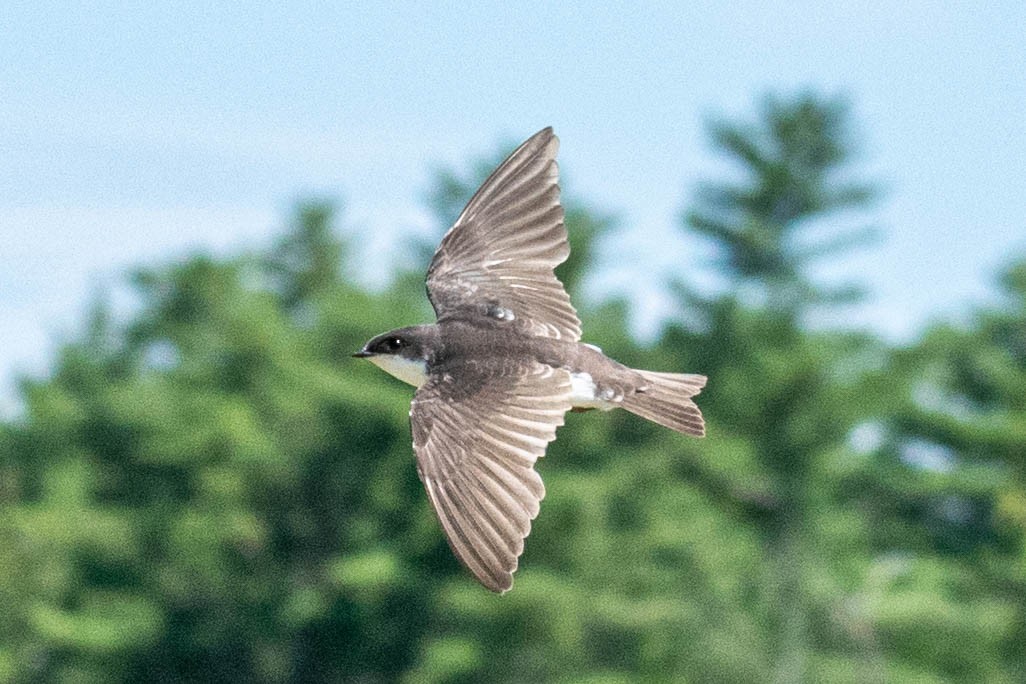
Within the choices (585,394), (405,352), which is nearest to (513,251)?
(405,352)

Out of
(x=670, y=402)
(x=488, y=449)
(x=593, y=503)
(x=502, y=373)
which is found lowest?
(x=488, y=449)

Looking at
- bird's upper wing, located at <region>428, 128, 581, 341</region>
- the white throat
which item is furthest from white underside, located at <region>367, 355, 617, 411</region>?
bird's upper wing, located at <region>428, 128, 581, 341</region>

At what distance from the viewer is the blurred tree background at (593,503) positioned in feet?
109

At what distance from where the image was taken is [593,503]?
106ft

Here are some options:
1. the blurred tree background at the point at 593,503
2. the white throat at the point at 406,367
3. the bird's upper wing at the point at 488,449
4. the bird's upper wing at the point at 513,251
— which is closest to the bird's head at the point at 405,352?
the white throat at the point at 406,367

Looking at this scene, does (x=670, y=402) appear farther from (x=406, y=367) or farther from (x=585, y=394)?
(x=406, y=367)

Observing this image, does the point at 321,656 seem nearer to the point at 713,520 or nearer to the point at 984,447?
the point at 713,520

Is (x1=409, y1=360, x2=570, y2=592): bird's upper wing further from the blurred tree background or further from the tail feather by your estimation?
the blurred tree background

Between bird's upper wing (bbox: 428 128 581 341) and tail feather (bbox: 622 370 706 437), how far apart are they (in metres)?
0.33

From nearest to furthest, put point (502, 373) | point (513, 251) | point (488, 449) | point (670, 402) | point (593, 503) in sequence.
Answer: point (488, 449)
point (502, 373)
point (670, 402)
point (513, 251)
point (593, 503)

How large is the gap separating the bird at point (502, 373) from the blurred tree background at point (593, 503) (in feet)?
87.5

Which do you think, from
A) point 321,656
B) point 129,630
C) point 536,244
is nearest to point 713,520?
point 321,656

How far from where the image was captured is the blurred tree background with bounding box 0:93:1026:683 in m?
33.2

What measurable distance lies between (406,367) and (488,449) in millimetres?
603
